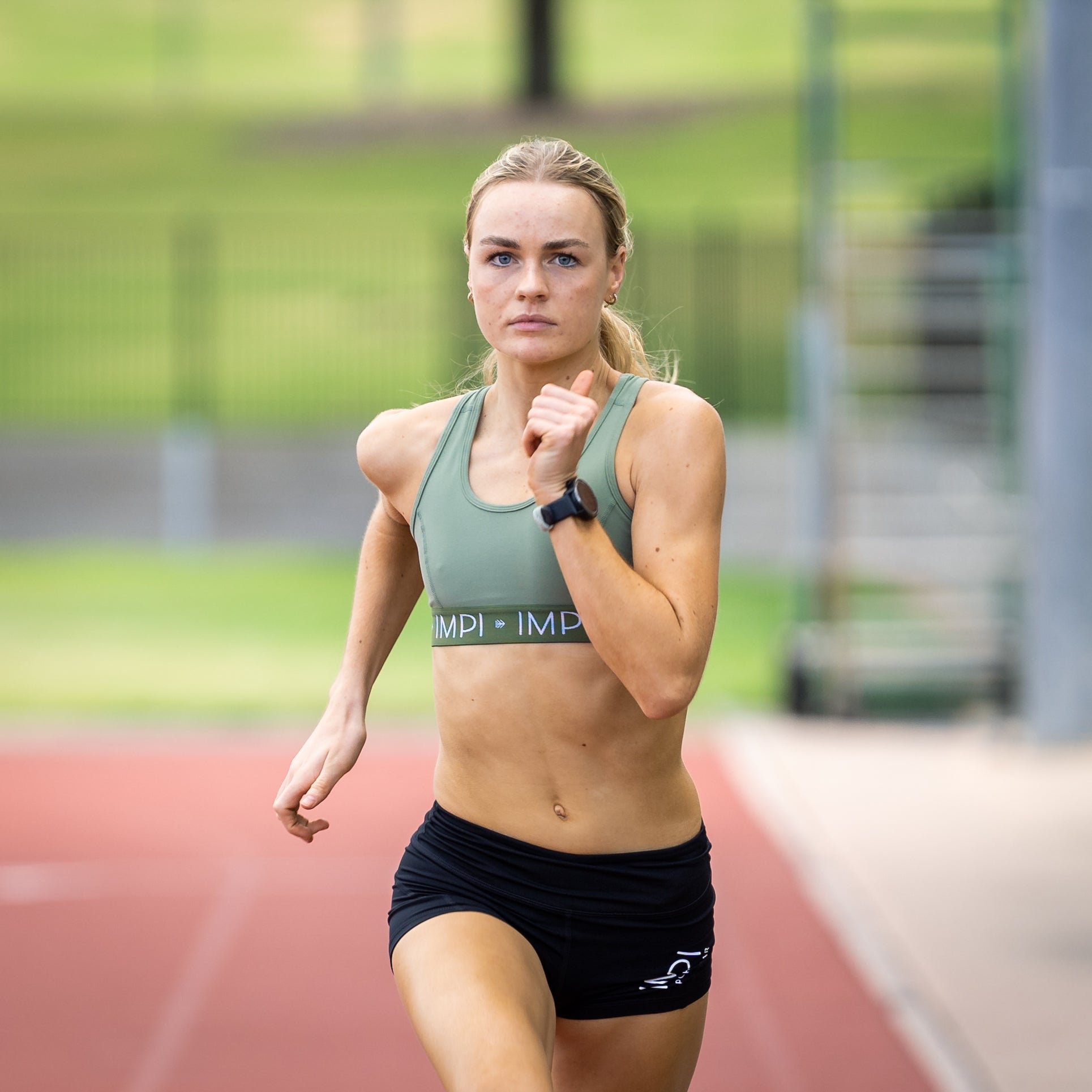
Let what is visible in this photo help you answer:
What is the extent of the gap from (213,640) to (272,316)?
61.4 feet

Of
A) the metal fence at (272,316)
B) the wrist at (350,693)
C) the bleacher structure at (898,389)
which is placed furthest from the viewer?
the metal fence at (272,316)

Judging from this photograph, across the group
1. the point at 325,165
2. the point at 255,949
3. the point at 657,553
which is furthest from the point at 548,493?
the point at 325,165

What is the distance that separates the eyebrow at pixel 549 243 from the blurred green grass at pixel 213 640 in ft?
22.8

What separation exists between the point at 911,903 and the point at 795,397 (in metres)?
4.77

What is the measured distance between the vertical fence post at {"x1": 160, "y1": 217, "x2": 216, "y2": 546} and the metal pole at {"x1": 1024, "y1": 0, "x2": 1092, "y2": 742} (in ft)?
41.6

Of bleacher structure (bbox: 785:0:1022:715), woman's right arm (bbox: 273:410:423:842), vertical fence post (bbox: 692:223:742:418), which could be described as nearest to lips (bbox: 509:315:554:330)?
woman's right arm (bbox: 273:410:423:842)

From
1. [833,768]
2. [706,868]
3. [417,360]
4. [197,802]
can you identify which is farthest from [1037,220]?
[417,360]

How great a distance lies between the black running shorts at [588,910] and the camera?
2.45m

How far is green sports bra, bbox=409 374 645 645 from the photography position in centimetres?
238

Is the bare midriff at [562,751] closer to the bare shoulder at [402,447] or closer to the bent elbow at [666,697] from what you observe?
the bent elbow at [666,697]

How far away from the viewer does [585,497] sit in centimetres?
223

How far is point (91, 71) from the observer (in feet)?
109

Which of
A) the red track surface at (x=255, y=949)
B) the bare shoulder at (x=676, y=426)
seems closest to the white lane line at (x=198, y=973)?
the red track surface at (x=255, y=949)

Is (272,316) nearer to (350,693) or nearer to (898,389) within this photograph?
(898,389)
